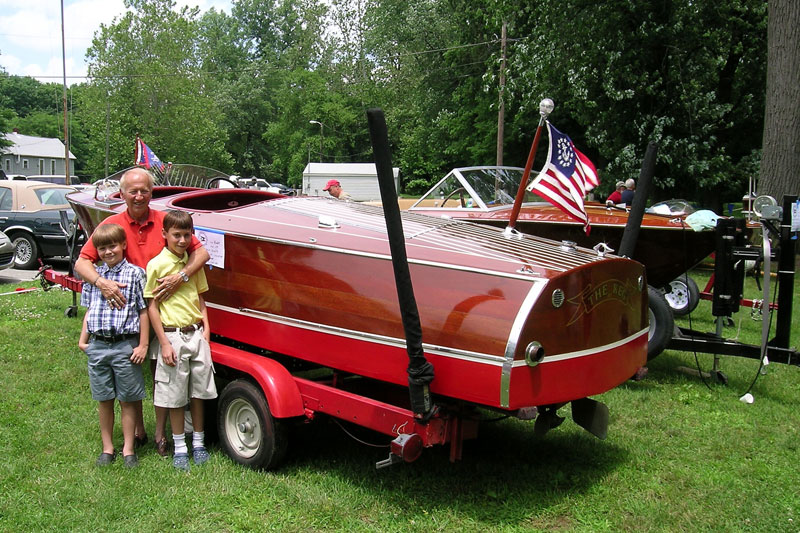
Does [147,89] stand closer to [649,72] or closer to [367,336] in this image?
[649,72]

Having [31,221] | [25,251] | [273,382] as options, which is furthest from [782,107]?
[25,251]

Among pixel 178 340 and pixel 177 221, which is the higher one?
pixel 177 221

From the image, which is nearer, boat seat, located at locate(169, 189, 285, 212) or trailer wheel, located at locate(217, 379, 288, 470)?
trailer wheel, located at locate(217, 379, 288, 470)

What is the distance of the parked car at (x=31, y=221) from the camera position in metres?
13.1

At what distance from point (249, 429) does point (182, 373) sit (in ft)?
1.84

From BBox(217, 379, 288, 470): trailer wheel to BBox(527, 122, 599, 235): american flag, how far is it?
2410 millimetres

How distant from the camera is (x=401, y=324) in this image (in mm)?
3873

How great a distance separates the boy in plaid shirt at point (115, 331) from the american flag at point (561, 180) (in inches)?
110

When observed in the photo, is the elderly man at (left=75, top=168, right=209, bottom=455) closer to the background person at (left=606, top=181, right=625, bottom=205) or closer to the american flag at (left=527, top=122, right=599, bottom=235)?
the american flag at (left=527, top=122, right=599, bottom=235)

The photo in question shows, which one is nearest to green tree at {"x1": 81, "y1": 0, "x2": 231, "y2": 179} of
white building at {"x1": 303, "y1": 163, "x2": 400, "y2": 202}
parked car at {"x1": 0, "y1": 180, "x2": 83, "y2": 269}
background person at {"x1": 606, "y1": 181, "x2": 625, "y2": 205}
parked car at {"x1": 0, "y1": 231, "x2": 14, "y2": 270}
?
white building at {"x1": 303, "y1": 163, "x2": 400, "y2": 202}

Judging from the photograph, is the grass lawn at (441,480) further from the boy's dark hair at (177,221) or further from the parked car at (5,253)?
the parked car at (5,253)

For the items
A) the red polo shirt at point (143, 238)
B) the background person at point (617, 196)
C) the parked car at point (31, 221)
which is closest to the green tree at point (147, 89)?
the parked car at point (31, 221)

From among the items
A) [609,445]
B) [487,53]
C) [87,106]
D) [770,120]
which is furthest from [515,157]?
[87,106]

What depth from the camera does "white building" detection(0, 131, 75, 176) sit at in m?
75.4
